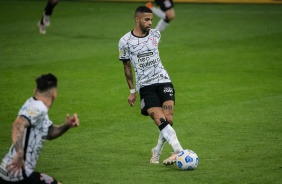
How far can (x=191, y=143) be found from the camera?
44.7 feet

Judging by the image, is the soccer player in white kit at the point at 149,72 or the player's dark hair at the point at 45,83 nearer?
the player's dark hair at the point at 45,83

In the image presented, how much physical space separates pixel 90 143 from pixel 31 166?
15.0 ft

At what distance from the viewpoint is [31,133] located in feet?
29.9

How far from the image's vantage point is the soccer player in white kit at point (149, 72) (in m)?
12.4

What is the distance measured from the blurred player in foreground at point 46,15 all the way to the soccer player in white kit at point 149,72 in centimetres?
1160

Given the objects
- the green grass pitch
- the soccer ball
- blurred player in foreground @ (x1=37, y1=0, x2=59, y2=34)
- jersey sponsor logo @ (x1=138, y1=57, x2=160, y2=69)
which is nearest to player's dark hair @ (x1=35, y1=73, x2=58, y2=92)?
the green grass pitch

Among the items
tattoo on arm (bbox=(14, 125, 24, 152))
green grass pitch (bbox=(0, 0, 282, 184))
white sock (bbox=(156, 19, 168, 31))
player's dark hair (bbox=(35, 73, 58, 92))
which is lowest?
green grass pitch (bbox=(0, 0, 282, 184))

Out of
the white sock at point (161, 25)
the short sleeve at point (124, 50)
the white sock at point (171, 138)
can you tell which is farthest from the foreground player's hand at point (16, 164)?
the white sock at point (161, 25)

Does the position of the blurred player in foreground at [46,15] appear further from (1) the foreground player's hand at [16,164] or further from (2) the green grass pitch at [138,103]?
(1) the foreground player's hand at [16,164]

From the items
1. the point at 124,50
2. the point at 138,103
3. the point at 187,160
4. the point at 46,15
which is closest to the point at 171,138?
the point at 187,160

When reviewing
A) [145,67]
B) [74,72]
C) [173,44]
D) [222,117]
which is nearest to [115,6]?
[173,44]

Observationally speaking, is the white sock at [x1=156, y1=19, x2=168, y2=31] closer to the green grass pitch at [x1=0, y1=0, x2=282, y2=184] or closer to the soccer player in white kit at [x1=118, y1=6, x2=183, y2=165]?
the green grass pitch at [x1=0, y1=0, x2=282, y2=184]

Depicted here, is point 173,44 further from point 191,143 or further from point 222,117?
point 191,143

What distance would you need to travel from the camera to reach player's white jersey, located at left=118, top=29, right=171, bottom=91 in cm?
1252
